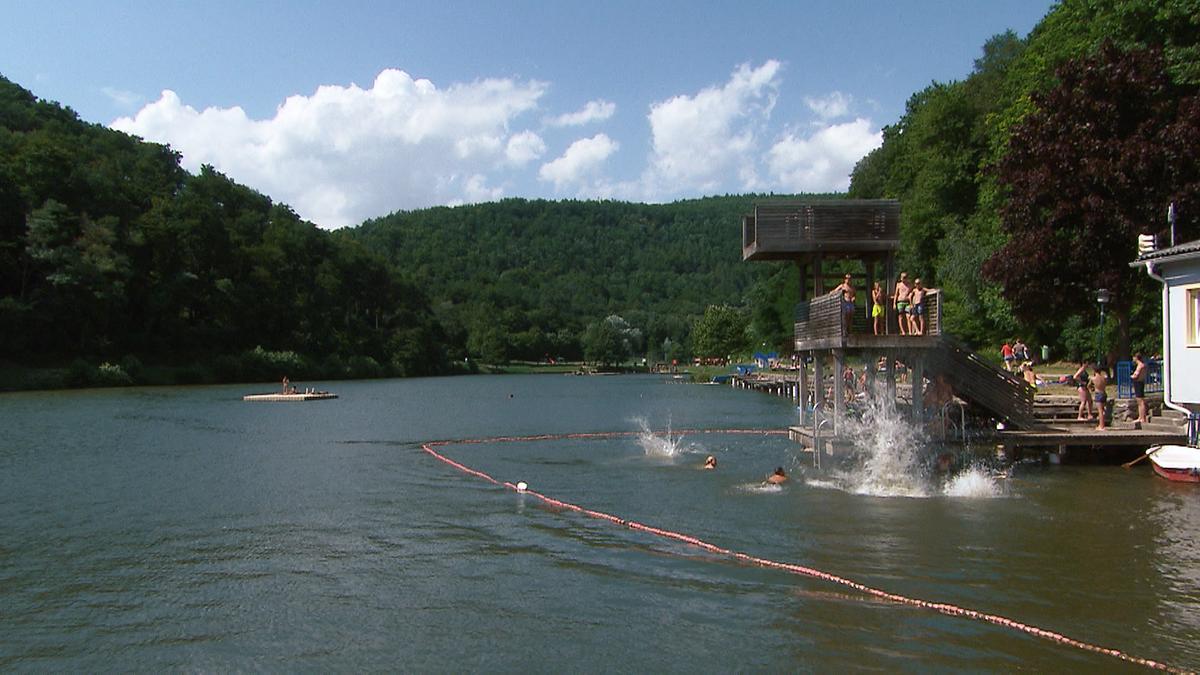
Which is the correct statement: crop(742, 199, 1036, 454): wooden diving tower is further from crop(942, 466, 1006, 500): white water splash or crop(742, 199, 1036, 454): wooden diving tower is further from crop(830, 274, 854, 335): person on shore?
crop(942, 466, 1006, 500): white water splash

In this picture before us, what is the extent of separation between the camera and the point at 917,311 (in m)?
20.7

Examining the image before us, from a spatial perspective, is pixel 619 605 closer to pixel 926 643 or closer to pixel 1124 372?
pixel 926 643

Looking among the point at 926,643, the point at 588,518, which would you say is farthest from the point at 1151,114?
the point at 926,643

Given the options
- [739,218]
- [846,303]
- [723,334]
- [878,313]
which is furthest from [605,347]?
[846,303]

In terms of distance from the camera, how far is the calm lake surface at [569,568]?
10.2 metres

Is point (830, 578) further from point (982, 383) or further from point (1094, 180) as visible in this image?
point (1094, 180)

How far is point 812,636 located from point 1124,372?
21632 millimetres

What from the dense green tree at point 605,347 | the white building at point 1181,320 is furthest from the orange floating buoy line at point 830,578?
the dense green tree at point 605,347

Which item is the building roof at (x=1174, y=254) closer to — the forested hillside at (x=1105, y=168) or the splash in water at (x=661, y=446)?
the forested hillside at (x=1105, y=168)

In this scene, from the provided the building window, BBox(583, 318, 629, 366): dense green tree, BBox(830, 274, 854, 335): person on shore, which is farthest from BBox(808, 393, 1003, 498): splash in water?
BBox(583, 318, 629, 366): dense green tree

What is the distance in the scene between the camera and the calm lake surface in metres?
10.2

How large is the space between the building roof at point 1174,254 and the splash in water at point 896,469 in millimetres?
5937

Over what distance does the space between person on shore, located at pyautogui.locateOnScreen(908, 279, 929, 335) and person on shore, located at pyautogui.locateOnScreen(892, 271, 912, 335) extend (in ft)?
0.47

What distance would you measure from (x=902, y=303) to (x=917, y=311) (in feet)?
1.21
